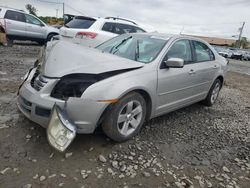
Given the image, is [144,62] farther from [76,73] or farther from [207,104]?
[207,104]

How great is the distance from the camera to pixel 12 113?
142 inches

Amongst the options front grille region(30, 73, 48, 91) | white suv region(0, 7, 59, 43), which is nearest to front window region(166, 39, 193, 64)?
front grille region(30, 73, 48, 91)

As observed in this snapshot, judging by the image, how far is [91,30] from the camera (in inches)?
298

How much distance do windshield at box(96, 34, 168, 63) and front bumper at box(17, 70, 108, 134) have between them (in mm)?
1154

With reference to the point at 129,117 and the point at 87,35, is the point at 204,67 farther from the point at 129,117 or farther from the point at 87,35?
the point at 87,35

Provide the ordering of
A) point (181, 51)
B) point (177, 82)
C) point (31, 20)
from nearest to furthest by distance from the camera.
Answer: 1. point (177, 82)
2. point (181, 51)
3. point (31, 20)

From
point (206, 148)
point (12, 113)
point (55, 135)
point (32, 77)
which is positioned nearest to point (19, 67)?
point (12, 113)

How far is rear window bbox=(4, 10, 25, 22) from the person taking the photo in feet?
36.4

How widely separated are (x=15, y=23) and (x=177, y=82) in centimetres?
1052

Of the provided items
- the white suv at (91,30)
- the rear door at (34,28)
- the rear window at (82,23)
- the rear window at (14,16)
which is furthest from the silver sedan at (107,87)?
the rear door at (34,28)

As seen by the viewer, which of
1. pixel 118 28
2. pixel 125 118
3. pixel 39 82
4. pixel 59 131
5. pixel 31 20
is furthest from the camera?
pixel 31 20

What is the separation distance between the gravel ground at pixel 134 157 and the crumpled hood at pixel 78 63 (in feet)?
3.07

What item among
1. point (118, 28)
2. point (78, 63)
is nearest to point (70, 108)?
point (78, 63)

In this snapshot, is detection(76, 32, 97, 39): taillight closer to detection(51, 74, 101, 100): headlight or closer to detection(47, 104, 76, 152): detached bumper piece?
detection(51, 74, 101, 100): headlight
